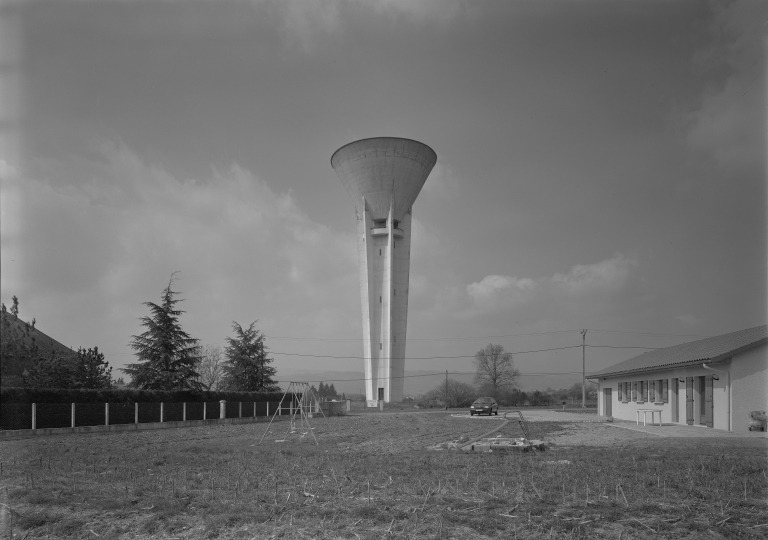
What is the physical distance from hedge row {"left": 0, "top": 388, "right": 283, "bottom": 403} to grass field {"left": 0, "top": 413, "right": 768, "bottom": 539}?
11301 mm

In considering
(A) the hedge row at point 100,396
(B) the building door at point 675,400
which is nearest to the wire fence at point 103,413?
(A) the hedge row at point 100,396

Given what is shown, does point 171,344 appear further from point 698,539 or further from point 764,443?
point 698,539

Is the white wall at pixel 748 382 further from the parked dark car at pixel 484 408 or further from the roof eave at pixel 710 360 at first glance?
the parked dark car at pixel 484 408

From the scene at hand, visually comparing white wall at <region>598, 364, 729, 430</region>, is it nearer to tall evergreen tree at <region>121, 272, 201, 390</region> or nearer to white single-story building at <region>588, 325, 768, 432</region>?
white single-story building at <region>588, 325, 768, 432</region>

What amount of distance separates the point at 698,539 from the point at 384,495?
13.5ft

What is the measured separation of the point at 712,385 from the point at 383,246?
4225 cm

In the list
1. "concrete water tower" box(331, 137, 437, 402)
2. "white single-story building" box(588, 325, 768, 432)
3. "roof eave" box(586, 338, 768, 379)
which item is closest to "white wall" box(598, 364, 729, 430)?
"white single-story building" box(588, 325, 768, 432)

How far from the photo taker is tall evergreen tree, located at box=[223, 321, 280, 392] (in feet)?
185

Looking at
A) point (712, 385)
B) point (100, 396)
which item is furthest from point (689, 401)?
point (100, 396)

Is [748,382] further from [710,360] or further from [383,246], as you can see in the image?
[383,246]

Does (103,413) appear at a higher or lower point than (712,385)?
lower

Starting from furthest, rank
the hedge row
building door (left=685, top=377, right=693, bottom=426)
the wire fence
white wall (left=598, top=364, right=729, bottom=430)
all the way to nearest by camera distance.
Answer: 1. building door (left=685, top=377, right=693, bottom=426)
2. the hedge row
3. white wall (left=598, top=364, right=729, bottom=430)
4. the wire fence

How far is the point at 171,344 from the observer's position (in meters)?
42.8

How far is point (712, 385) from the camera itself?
25.6 meters
